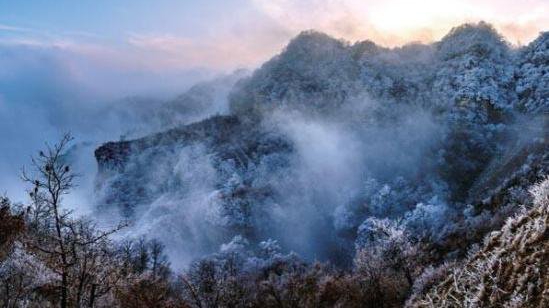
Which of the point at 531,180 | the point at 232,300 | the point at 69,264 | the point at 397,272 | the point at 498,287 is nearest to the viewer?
the point at 498,287

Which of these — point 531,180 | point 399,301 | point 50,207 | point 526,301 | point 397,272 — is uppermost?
point 531,180

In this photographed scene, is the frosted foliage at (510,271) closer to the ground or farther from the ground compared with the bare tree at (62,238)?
closer to the ground

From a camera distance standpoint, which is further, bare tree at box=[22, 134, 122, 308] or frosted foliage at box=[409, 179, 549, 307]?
bare tree at box=[22, 134, 122, 308]

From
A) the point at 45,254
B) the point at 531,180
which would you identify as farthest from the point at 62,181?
the point at 531,180

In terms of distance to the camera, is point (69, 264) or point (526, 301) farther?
point (69, 264)

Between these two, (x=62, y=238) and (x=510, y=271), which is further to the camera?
(x=62, y=238)

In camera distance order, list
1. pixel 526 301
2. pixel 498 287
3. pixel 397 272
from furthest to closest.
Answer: pixel 397 272, pixel 498 287, pixel 526 301

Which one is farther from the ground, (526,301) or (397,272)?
(397,272)

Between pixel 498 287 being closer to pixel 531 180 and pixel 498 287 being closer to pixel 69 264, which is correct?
pixel 69 264

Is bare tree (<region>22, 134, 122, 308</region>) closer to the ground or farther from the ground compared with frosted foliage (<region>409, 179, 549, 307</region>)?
farther from the ground

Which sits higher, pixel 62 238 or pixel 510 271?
pixel 62 238

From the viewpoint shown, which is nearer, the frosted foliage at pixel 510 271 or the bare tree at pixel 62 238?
the frosted foliage at pixel 510 271
